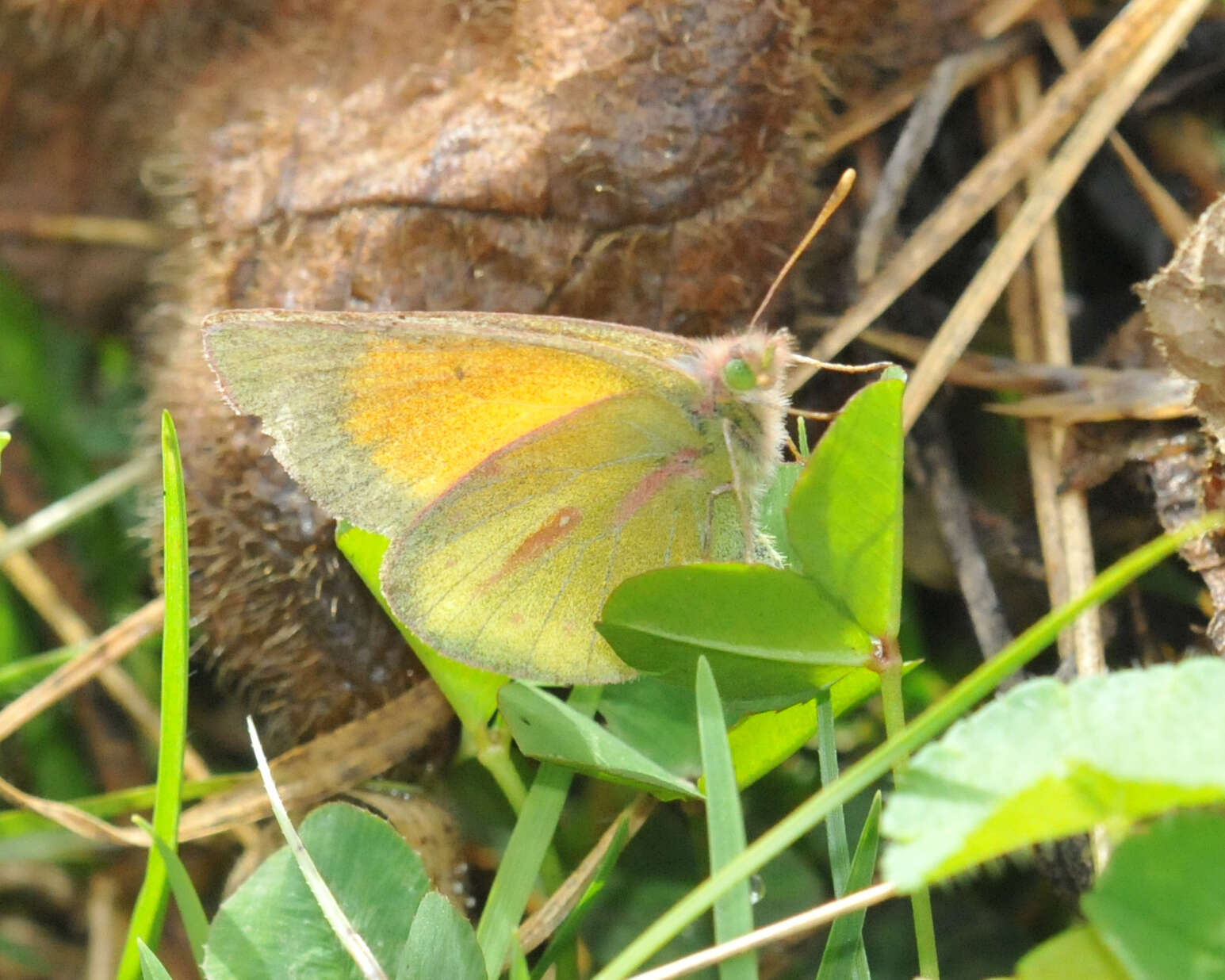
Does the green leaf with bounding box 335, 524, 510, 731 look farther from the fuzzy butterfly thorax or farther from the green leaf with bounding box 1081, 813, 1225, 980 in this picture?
the green leaf with bounding box 1081, 813, 1225, 980

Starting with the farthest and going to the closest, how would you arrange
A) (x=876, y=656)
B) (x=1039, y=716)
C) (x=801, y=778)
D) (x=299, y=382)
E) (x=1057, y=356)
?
(x=1057, y=356) → (x=801, y=778) → (x=299, y=382) → (x=876, y=656) → (x=1039, y=716)

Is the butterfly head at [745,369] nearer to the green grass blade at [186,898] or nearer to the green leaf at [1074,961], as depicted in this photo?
the green leaf at [1074,961]

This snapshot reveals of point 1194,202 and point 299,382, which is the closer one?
point 299,382

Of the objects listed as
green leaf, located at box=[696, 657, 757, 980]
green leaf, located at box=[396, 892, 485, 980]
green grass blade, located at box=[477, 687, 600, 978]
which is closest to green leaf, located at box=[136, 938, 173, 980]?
green leaf, located at box=[396, 892, 485, 980]

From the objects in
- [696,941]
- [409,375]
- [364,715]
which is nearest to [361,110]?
[409,375]

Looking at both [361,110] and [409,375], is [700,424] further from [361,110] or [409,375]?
[361,110]

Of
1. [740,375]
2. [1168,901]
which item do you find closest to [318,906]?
[740,375]
